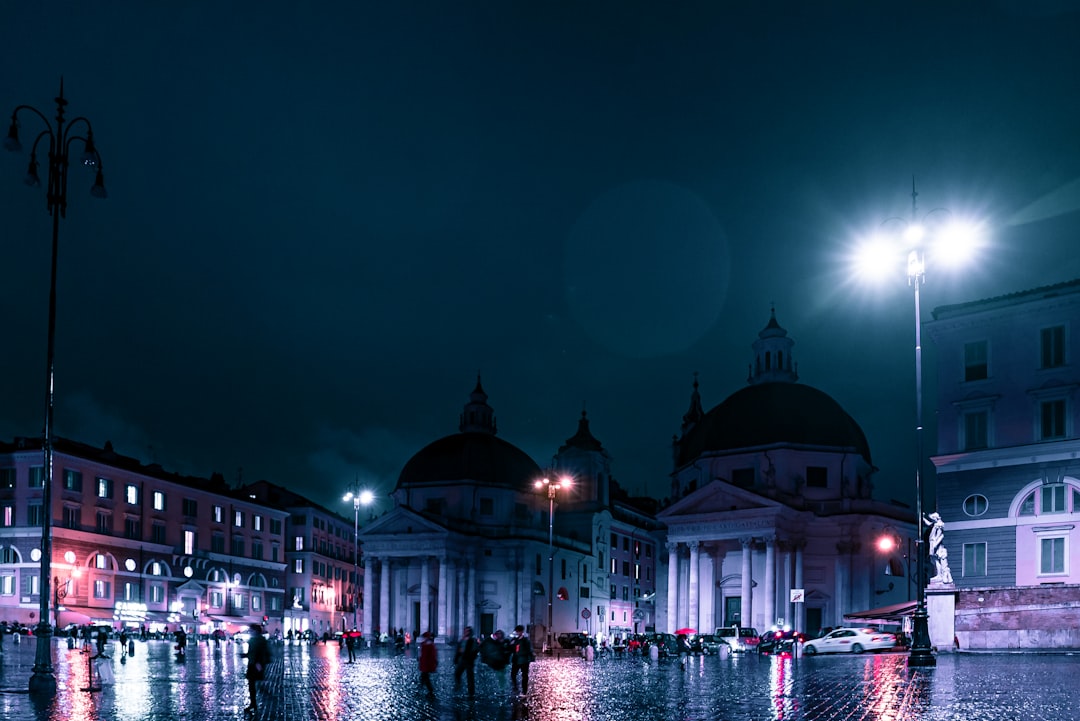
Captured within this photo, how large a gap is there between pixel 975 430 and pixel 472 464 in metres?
55.2

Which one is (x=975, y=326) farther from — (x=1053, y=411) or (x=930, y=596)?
(x=930, y=596)

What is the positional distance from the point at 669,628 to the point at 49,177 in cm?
6933

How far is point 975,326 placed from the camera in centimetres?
4962

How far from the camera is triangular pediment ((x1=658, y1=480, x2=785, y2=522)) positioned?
75.9 metres

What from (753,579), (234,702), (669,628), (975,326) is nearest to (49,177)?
(234,702)

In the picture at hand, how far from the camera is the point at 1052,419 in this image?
46.8 meters

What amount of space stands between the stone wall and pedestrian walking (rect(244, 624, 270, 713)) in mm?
28196

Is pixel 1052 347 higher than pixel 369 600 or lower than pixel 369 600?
higher

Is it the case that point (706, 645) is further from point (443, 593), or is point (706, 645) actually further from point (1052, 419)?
point (443, 593)

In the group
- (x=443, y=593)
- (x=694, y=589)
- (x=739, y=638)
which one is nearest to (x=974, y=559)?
(x=739, y=638)

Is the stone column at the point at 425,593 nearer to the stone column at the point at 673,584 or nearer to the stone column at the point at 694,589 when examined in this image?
the stone column at the point at 673,584

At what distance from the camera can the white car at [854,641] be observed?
160 feet

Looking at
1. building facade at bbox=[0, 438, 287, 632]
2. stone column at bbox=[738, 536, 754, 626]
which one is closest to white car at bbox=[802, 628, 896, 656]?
stone column at bbox=[738, 536, 754, 626]

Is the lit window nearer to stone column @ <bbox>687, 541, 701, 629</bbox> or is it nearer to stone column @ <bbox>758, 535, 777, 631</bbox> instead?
stone column @ <bbox>758, 535, 777, 631</bbox>
